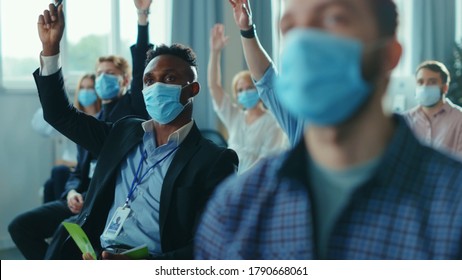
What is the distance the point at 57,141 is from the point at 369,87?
11.1ft

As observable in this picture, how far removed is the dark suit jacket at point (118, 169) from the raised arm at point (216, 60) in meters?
0.97

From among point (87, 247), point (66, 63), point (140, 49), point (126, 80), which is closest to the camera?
point (87, 247)

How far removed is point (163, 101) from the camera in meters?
1.69

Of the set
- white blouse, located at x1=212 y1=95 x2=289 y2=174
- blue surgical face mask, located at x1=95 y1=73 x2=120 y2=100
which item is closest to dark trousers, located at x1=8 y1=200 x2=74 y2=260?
blue surgical face mask, located at x1=95 y1=73 x2=120 y2=100

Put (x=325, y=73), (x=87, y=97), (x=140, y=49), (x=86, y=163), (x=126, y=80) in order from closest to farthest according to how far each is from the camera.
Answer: (x=325, y=73), (x=140, y=49), (x=86, y=163), (x=126, y=80), (x=87, y=97)

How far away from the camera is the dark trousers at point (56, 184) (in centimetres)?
324

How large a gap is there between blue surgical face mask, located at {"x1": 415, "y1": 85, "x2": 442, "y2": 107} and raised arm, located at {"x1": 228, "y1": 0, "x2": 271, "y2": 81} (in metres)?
0.46

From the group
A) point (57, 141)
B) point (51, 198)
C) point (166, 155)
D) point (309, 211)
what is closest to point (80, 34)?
point (57, 141)

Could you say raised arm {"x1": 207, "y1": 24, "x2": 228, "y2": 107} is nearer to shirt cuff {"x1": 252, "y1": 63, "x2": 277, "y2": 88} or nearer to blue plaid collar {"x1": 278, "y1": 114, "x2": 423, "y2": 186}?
shirt cuff {"x1": 252, "y1": 63, "x2": 277, "y2": 88}

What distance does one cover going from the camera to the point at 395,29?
0.91 m

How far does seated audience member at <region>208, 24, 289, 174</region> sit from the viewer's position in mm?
3181

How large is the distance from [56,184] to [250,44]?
6.52ft

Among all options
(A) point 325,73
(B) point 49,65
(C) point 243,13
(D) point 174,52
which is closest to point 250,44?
(C) point 243,13

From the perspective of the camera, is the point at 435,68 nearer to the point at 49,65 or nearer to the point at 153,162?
the point at 153,162
